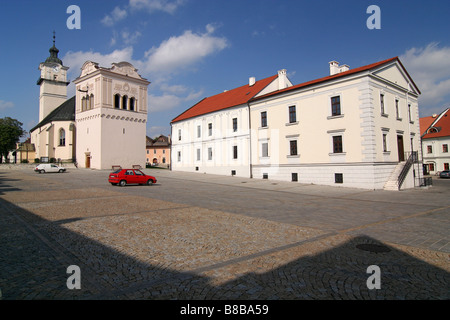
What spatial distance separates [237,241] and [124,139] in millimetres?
43828

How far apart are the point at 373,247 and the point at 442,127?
6120cm

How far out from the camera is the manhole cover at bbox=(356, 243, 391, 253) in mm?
6445

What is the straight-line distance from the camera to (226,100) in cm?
4066

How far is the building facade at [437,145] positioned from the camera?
51531mm

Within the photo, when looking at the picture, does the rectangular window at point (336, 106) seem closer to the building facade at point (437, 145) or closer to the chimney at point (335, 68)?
the chimney at point (335, 68)

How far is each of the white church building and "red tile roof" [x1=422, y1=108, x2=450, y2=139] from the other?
54328 millimetres

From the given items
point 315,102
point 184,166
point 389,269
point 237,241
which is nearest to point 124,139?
point 184,166

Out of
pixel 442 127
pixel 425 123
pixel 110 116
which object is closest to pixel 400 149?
pixel 442 127

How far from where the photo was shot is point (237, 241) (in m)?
7.12

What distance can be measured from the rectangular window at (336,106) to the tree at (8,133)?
72261 millimetres

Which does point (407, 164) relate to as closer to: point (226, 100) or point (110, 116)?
point (226, 100)

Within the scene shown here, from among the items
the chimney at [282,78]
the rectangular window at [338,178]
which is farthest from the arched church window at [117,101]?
the rectangular window at [338,178]

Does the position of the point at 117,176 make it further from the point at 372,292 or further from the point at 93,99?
the point at 93,99
